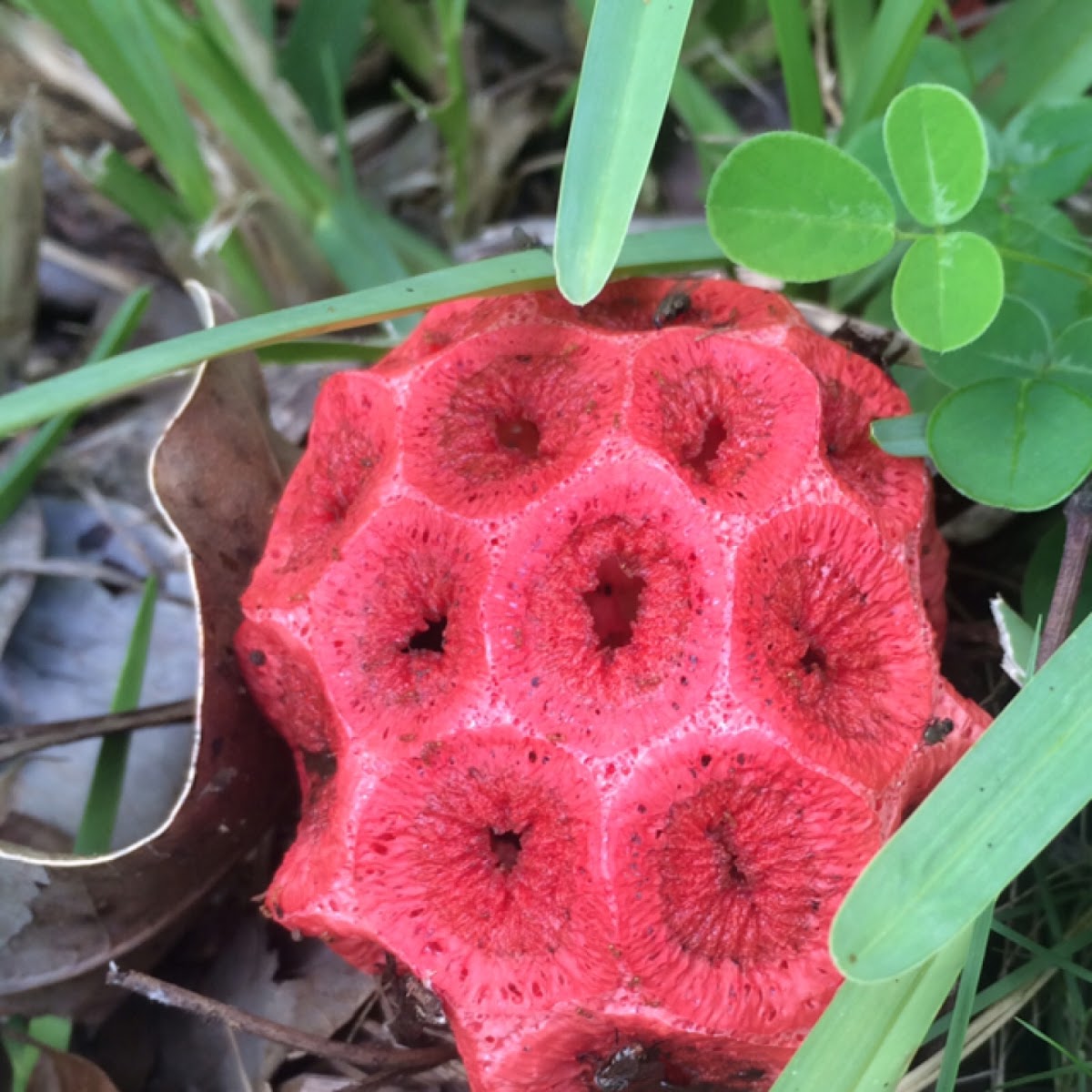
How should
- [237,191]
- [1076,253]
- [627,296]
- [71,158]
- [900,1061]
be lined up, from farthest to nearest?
[237,191] → [71,158] → [1076,253] → [627,296] → [900,1061]

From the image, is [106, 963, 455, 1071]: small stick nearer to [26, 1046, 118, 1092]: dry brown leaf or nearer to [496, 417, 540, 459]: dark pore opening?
[26, 1046, 118, 1092]: dry brown leaf

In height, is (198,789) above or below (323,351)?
below

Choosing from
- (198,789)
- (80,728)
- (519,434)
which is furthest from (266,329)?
(80,728)

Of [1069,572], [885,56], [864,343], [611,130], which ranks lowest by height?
[1069,572]

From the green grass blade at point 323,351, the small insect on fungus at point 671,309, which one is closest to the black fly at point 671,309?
the small insect on fungus at point 671,309

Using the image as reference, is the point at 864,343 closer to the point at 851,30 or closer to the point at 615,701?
the point at 615,701

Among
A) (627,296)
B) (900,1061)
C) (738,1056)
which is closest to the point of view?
(900,1061)

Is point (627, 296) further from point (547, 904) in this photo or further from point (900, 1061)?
point (900, 1061)

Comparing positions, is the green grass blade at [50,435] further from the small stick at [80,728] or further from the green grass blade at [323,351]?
the small stick at [80,728]

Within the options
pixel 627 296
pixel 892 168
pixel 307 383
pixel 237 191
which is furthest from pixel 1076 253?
pixel 237 191
